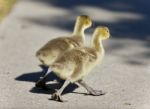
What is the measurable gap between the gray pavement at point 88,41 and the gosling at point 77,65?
122 mm

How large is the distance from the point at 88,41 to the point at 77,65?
2289 mm

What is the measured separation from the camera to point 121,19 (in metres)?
→ 10.1

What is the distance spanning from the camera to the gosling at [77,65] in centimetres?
678

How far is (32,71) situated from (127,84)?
3.82ft

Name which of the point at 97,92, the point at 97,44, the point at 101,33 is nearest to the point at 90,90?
the point at 97,92

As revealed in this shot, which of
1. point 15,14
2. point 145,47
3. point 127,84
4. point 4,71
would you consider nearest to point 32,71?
point 4,71

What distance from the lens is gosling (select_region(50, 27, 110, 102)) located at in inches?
267

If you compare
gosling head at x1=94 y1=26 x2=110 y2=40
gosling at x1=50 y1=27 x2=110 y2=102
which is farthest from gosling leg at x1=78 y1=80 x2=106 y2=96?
gosling head at x1=94 y1=26 x2=110 y2=40

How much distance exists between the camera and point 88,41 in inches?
358

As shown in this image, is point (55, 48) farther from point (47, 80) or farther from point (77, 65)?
point (47, 80)

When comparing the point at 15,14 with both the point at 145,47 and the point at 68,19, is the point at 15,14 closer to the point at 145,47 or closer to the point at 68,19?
the point at 68,19

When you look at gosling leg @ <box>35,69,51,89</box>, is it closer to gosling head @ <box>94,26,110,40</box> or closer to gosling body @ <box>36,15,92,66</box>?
gosling body @ <box>36,15,92,66</box>

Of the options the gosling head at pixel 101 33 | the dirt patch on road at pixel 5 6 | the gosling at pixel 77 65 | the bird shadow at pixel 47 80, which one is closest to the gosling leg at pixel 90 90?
the gosling at pixel 77 65

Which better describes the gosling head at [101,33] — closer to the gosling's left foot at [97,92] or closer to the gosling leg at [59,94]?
the gosling's left foot at [97,92]
